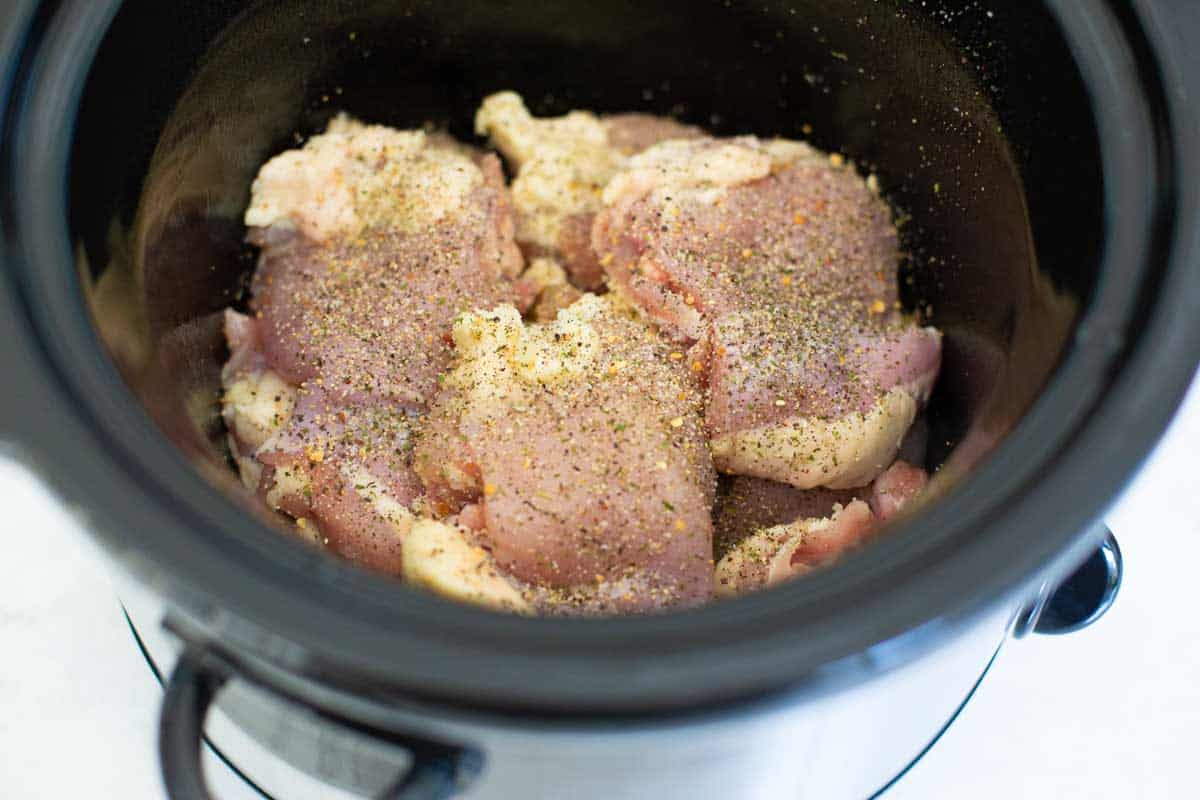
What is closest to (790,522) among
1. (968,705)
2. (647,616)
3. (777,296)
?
(777,296)

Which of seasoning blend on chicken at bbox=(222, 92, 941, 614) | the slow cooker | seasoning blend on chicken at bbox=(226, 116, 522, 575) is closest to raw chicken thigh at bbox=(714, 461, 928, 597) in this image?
seasoning blend on chicken at bbox=(222, 92, 941, 614)

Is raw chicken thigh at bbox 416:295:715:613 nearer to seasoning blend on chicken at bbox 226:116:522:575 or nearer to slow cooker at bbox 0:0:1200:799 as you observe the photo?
seasoning blend on chicken at bbox 226:116:522:575

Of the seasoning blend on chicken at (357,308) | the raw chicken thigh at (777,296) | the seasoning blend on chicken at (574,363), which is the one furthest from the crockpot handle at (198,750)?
the raw chicken thigh at (777,296)

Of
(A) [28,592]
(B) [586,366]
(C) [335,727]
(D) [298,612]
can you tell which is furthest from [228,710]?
(A) [28,592]

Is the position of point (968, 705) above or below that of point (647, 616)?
below

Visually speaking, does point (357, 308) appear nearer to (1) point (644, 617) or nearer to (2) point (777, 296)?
(2) point (777, 296)

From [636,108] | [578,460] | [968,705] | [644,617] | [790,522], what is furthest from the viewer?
[636,108]

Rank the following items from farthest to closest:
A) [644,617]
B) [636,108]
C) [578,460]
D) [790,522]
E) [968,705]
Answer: [636,108]
[968,705]
[790,522]
[578,460]
[644,617]

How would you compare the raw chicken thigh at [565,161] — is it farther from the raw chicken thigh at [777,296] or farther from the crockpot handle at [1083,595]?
the crockpot handle at [1083,595]
